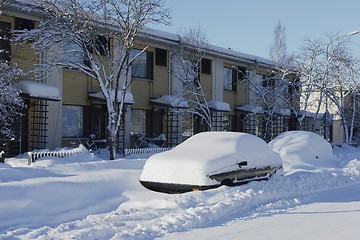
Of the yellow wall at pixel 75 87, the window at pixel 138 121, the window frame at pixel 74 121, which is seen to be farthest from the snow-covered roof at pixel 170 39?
the window frame at pixel 74 121

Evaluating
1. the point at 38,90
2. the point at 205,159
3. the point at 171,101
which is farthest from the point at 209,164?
the point at 171,101

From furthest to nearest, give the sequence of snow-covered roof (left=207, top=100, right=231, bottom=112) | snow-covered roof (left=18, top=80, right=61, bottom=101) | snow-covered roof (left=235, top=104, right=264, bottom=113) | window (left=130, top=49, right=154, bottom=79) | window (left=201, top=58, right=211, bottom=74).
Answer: snow-covered roof (left=235, top=104, right=264, bottom=113) < window (left=201, top=58, right=211, bottom=74) < snow-covered roof (left=207, top=100, right=231, bottom=112) < window (left=130, top=49, right=154, bottom=79) < snow-covered roof (left=18, top=80, right=61, bottom=101)

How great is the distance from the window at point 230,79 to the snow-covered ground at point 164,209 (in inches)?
723

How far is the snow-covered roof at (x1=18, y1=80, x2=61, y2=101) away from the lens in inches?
696

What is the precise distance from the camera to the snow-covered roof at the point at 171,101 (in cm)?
2478

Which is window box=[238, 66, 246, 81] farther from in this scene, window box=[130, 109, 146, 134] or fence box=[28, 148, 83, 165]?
fence box=[28, 148, 83, 165]

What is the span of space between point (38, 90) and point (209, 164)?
1011cm

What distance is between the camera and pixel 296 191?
38.0ft

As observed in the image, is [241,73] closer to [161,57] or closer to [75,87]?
[161,57]

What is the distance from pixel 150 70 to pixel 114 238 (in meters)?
19.3

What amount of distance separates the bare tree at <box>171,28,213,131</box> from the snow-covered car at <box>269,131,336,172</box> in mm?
6906

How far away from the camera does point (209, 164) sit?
33.1 feet

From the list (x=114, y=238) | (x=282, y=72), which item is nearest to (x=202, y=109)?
(x=282, y=72)

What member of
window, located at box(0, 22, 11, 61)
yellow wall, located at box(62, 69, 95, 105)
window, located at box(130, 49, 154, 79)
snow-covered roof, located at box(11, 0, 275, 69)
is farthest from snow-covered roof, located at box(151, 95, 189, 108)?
window, located at box(0, 22, 11, 61)
